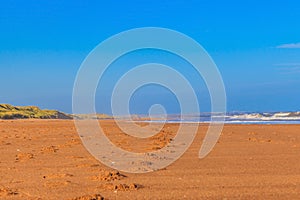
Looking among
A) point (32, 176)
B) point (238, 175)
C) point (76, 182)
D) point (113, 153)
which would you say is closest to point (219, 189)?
point (238, 175)

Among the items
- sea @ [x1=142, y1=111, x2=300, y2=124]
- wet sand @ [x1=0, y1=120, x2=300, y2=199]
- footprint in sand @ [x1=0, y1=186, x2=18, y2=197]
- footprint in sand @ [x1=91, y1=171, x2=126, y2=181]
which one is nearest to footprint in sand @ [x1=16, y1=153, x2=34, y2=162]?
wet sand @ [x1=0, y1=120, x2=300, y2=199]

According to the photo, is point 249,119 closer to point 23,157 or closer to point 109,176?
point 23,157

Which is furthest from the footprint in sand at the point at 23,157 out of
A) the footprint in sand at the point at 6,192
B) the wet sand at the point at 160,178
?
the footprint in sand at the point at 6,192

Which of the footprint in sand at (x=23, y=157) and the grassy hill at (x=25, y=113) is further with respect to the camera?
the grassy hill at (x=25, y=113)

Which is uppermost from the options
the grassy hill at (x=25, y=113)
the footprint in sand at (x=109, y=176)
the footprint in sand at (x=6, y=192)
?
the grassy hill at (x=25, y=113)

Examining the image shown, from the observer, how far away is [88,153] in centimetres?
1431

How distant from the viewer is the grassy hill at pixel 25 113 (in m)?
58.7

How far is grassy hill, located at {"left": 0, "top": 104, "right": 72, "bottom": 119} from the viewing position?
192ft

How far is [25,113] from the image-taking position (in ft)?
204

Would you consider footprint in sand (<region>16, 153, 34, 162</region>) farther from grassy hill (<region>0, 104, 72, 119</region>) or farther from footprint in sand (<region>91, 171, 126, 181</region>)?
grassy hill (<region>0, 104, 72, 119</region>)

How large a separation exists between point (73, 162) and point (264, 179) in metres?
5.01

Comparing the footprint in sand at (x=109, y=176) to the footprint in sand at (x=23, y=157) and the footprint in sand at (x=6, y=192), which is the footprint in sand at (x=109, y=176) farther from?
the footprint in sand at (x=23, y=157)

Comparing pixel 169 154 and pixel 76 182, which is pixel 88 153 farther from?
pixel 76 182

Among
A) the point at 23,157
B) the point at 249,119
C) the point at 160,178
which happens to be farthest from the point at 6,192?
the point at 249,119
